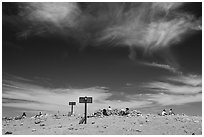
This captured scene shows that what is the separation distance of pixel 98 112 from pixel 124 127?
12.5 meters

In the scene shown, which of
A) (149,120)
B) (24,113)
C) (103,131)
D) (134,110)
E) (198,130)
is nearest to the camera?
(103,131)

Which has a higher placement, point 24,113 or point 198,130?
point 24,113

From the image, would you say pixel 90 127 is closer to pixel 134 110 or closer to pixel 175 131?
pixel 175 131

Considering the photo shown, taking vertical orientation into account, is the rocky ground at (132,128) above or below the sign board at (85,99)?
below

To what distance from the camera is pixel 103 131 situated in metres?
20.4

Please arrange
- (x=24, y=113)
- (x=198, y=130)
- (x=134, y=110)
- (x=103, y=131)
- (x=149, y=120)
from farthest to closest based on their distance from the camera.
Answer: (x=24, y=113), (x=134, y=110), (x=149, y=120), (x=198, y=130), (x=103, y=131)

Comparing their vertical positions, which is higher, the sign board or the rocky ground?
the sign board

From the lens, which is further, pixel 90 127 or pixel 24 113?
pixel 24 113

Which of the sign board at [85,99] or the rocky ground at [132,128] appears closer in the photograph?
the rocky ground at [132,128]

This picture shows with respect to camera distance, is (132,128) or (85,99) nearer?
(132,128)

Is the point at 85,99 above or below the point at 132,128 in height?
above

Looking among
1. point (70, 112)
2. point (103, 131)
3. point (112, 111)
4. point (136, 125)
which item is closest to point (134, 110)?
point (112, 111)

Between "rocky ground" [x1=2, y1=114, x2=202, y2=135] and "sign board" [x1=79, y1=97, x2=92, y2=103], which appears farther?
"sign board" [x1=79, y1=97, x2=92, y2=103]

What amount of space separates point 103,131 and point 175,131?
5891mm
